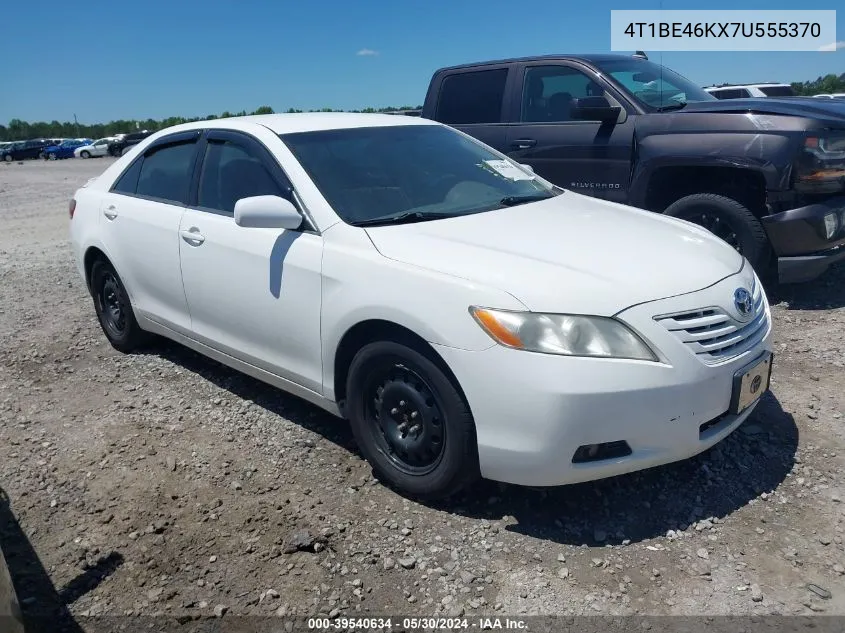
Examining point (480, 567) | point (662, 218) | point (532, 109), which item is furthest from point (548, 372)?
point (532, 109)

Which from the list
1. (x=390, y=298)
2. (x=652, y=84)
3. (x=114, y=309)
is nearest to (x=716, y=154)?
(x=652, y=84)

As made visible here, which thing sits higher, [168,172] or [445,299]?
[168,172]

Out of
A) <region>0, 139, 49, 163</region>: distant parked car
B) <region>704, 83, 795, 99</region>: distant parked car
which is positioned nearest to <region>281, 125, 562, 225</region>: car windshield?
<region>704, 83, 795, 99</region>: distant parked car

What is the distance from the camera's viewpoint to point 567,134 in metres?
6.20

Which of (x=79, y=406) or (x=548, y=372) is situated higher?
(x=548, y=372)

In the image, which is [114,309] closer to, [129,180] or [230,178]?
[129,180]

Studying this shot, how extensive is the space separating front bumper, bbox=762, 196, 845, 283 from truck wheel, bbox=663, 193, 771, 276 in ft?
0.32

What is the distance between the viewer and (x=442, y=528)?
9.70 feet

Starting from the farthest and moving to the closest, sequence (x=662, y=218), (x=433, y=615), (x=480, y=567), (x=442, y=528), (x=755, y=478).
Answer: (x=662, y=218)
(x=755, y=478)
(x=442, y=528)
(x=480, y=567)
(x=433, y=615)

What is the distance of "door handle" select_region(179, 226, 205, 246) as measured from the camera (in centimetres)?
397

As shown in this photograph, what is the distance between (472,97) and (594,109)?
1.54 m

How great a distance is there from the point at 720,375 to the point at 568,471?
0.69 m

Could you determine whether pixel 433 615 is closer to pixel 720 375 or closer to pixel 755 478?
pixel 720 375

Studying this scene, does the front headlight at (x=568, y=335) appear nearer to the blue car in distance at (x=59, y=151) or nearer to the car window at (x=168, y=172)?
the car window at (x=168, y=172)
